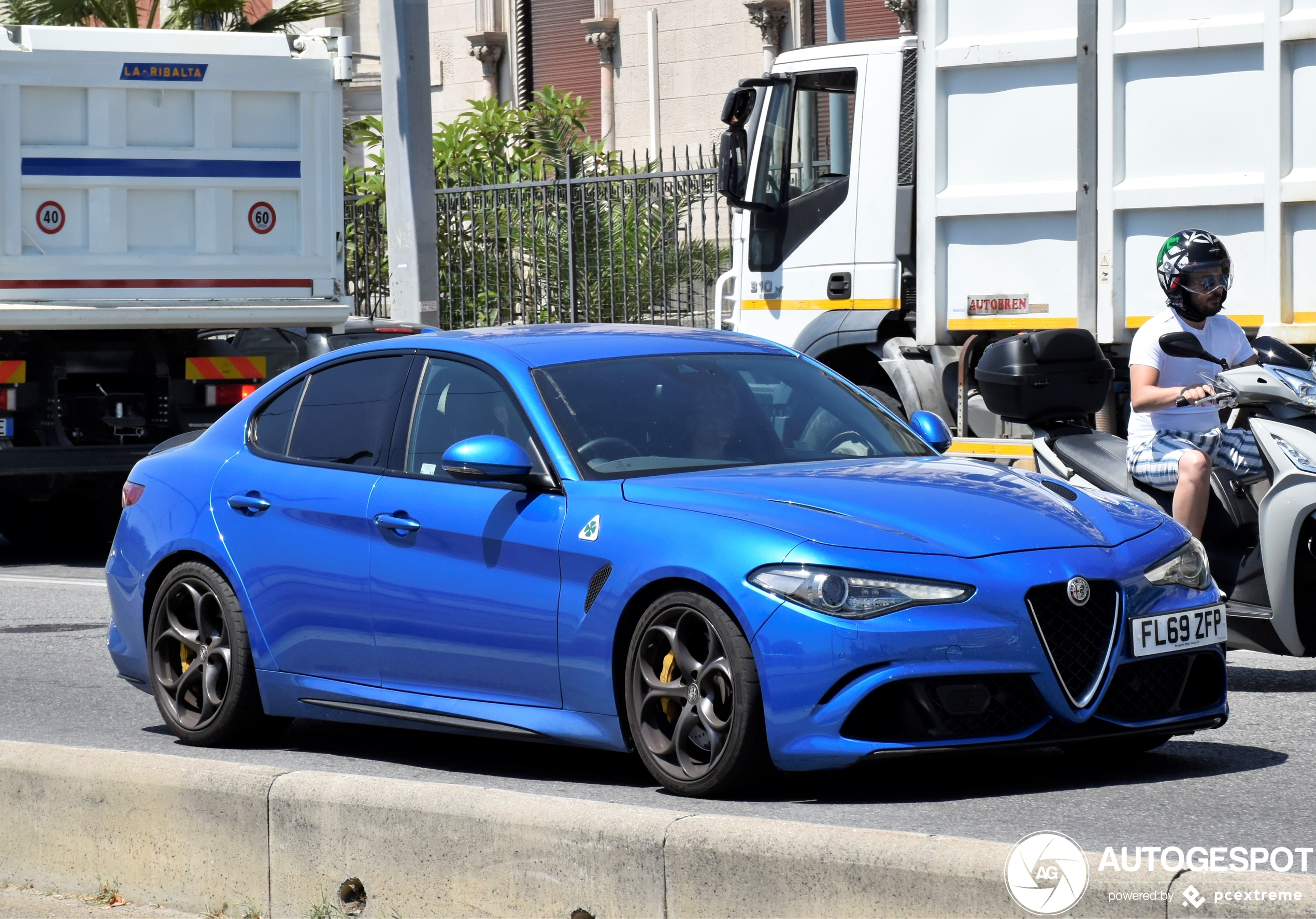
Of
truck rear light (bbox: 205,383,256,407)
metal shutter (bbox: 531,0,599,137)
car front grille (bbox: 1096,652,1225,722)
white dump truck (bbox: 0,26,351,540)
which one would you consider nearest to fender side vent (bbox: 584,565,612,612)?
car front grille (bbox: 1096,652,1225,722)

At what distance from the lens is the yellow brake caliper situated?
550 centimetres

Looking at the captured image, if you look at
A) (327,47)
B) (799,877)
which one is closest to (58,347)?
(327,47)

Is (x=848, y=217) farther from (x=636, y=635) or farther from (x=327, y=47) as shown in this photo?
(x=636, y=635)

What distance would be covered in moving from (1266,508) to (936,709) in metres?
2.48

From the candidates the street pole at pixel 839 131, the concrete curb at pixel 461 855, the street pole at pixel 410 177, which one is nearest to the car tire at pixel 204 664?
the concrete curb at pixel 461 855

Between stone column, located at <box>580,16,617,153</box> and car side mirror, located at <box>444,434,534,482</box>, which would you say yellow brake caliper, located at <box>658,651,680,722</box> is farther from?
stone column, located at <box>580,16,617,153</box>

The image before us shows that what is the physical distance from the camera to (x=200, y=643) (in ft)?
22.7

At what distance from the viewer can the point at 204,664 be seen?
6.90 m

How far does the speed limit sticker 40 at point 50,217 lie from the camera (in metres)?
13.5

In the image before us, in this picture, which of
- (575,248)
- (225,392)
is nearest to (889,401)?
(225,392)

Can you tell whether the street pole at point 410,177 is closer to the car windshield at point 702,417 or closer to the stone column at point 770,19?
the car windshield at point 702,417

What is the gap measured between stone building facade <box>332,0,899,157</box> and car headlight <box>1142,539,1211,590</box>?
785 inches

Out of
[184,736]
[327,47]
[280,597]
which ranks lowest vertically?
[184,736]

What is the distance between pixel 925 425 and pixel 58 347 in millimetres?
8601
